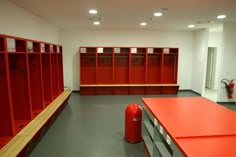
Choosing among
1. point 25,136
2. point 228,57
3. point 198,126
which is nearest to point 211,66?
point 228,57

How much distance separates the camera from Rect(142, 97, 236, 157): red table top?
1.40 metres

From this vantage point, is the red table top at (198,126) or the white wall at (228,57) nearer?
the red table top at (198,126)

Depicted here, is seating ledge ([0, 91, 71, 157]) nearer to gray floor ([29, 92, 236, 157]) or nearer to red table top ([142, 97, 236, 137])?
gray floor ([29, 92, 236, 157])

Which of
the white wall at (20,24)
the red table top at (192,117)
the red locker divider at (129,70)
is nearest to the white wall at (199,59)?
the red locker divider at (129,70)

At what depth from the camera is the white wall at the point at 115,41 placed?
22.8ft

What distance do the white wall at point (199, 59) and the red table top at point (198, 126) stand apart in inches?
169

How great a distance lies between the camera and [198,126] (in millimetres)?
1847

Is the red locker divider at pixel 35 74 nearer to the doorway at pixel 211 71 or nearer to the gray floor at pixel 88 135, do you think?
the gray floor at pixel 88 135

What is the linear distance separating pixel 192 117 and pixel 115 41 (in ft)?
17.9

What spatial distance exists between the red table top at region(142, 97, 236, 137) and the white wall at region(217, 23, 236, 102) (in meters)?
3.50

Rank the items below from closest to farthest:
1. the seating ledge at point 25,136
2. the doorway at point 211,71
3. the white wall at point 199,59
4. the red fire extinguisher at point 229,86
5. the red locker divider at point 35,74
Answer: the seating ledge at point 25,136, the red locker divider at point 35,74, the red fire extinguisher at point 229,86, the white wall at point 199,59, the doorway at point 211,71

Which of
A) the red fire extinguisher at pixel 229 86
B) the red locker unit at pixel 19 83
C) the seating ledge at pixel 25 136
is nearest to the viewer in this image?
the seating ledge at pixel 25 136

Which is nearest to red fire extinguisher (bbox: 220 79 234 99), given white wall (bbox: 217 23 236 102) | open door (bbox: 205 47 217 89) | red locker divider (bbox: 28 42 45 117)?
white wall (bbox: 217 23 236 102)

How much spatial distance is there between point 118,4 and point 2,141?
3.08 m
